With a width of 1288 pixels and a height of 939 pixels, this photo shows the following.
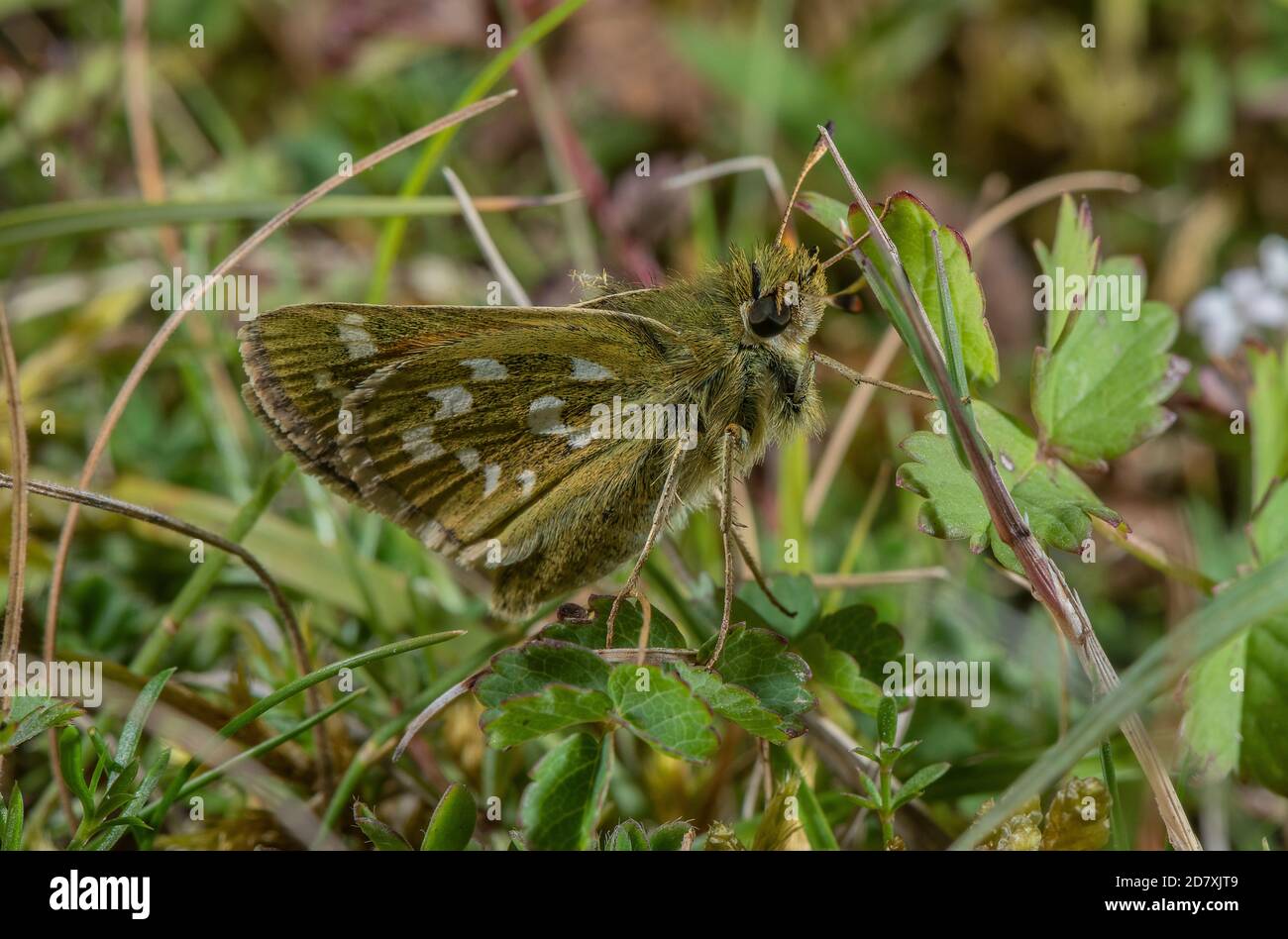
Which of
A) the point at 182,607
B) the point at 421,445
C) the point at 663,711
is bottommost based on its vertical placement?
the point at 663,711

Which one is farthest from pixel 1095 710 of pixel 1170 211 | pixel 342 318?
pixel 1170 211

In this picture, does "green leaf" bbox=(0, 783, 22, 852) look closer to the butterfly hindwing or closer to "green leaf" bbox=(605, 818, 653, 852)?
the butterfly hindwing

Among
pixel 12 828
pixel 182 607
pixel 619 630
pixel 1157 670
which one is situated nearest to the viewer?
pixel 1157 670

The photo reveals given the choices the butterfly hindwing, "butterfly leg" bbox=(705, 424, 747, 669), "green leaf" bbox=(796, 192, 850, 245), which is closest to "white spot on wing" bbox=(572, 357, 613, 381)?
the butterfly hindwing

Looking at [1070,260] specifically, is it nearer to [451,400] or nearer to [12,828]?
[451,400]

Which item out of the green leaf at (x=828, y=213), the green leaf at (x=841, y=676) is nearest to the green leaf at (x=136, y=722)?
the green leaf at (x=841, y=676)

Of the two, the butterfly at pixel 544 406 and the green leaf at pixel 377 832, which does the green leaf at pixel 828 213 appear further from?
the green leaf at pixel 377 832

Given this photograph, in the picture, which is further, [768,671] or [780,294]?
[780,294]

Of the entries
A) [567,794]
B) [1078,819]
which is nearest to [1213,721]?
[1078,819]
